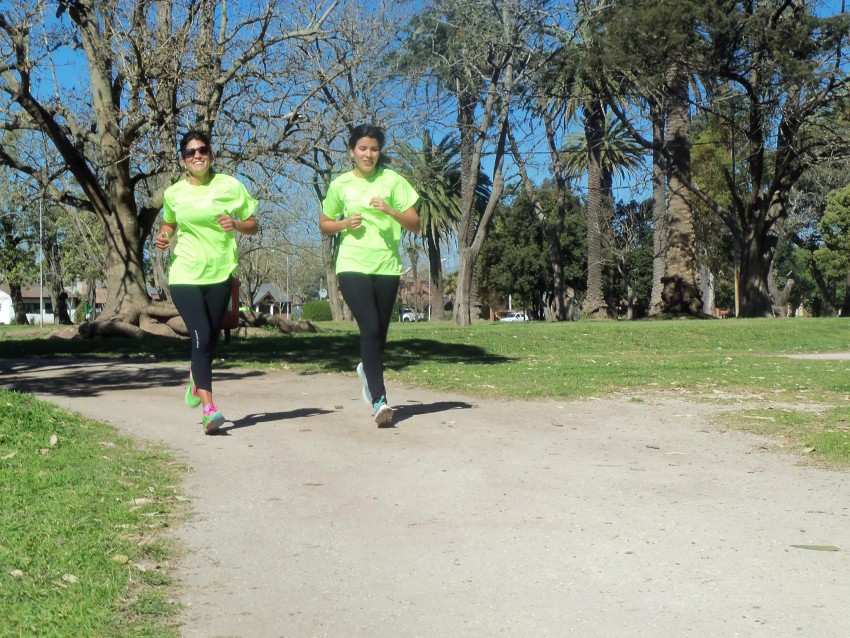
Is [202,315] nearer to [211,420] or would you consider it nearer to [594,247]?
[211,420]

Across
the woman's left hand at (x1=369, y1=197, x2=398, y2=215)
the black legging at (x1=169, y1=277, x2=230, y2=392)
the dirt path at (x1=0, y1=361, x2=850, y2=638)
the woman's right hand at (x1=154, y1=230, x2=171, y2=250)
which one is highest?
the woman's left hand at (x1=369, y1=197, x2=398, y2=215)

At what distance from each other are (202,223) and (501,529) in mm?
3555

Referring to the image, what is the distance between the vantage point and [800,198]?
53.1 meters

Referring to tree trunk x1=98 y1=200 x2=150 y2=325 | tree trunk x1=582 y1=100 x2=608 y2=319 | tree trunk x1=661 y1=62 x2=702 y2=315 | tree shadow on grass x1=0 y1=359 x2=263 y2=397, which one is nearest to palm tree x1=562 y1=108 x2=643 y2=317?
tree trunk x1=582 y1=100 x2=608 y2=319

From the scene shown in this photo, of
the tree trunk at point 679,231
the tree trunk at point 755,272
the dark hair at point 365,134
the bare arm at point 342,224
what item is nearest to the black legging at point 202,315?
the bare arm at point 342,224

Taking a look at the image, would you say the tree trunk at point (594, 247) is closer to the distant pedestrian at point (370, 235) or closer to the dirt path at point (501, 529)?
the distant pedestrian at point (370, 235)

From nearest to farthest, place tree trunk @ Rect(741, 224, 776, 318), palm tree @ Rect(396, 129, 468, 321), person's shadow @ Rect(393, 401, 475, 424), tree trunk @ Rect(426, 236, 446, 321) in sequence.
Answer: person's shadow @ Rect(393, 401, 475, 424)
tree trunk @ Rect(741, 224, 776, 318)
palm tree @ Rect(396, 129, 468, 321)
tree trunk @ Rect(426, 236, 446, 321)

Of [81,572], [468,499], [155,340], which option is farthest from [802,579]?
[155,340]

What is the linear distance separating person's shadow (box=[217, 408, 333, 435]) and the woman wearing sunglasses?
470 mm

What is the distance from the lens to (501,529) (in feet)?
14.8

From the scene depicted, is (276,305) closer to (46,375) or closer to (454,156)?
(454,156)

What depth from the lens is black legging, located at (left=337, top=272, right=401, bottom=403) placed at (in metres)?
7.02

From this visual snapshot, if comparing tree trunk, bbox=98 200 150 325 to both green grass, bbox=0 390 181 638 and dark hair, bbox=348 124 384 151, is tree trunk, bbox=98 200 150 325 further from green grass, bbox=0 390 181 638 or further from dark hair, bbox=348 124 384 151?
dark hair, bbox=348 124 384 151

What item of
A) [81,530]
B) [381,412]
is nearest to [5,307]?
[381,412]
